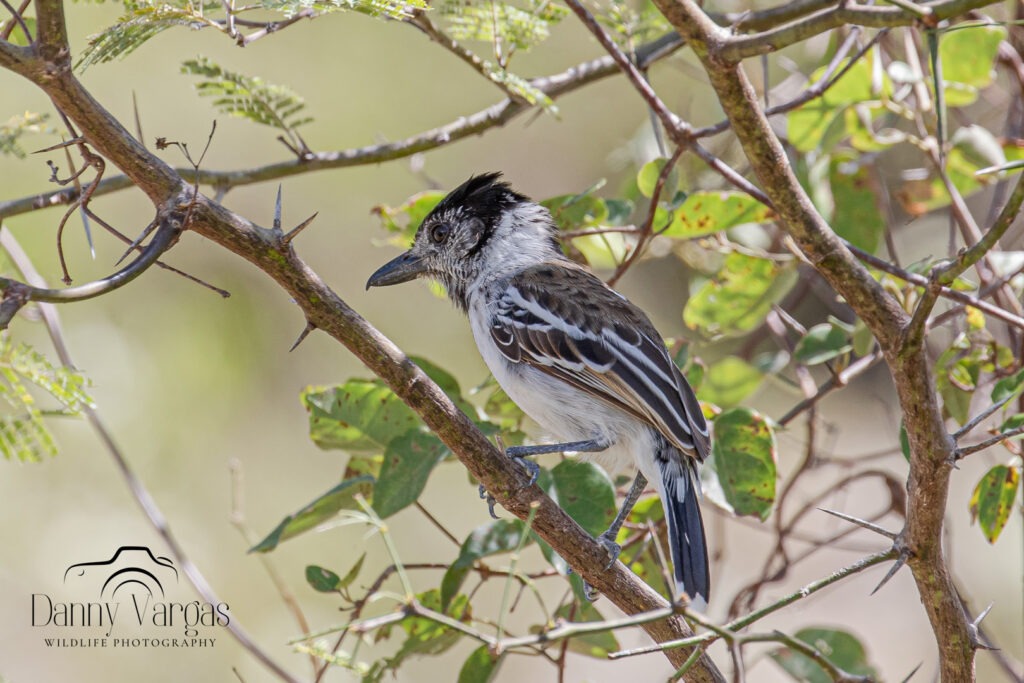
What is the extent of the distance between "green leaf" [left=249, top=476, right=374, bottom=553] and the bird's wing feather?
81 cm

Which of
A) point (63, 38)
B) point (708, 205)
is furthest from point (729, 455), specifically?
point (63, 38)

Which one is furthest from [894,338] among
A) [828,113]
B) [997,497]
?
[828,113]

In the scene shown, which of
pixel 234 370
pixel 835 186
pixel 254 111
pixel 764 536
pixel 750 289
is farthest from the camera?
pixel 764 536

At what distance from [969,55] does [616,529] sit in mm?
2135

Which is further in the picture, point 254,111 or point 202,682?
point 202,682

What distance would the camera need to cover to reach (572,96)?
7.79 meters

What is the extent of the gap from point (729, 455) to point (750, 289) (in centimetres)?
79

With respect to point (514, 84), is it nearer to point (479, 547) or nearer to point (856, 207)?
point (479, 547)

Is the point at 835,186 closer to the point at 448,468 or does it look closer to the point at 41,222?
the point at 448,468

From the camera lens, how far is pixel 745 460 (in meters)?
3.08

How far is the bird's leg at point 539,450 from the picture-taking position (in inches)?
118

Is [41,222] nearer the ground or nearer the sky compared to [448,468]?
nearer the sky

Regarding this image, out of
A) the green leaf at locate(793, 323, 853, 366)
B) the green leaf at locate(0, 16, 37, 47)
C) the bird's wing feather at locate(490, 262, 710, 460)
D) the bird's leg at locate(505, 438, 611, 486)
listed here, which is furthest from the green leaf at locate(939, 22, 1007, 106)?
the green leaf at locate(0, 16, 37, 47)

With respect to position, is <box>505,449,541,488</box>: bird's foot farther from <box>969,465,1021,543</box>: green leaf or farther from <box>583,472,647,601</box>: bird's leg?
<box>969,465,1021,543</box>: green leaf
